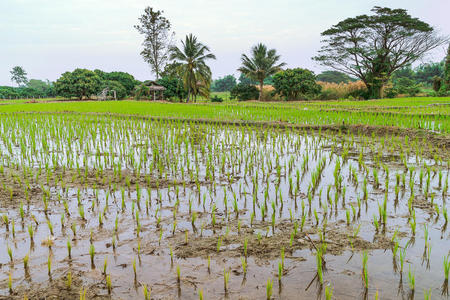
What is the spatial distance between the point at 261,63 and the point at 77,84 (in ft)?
48.7

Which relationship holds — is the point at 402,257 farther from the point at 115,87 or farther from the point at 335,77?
the point at 335,77

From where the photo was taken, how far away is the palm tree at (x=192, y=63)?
24.2 metres

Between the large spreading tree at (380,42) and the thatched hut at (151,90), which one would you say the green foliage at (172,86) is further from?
the large spreading tree at (380,42)

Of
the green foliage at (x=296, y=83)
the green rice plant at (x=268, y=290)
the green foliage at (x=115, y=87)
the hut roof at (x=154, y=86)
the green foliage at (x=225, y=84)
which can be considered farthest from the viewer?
the green foliage at (x=225, y=84)

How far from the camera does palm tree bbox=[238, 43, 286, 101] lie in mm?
27281

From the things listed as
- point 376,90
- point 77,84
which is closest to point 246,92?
point 376,90

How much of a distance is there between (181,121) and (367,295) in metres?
8.69

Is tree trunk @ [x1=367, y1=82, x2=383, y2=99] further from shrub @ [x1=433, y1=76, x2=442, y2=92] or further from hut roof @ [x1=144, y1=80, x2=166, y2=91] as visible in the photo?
hut roof @ [x1=144, y1=80, x2=166, y2=91]

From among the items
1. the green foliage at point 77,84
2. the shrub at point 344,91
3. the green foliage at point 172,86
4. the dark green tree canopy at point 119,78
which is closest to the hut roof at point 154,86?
the green foliage at point 172,86

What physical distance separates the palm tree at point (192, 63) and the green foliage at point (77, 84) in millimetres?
7965

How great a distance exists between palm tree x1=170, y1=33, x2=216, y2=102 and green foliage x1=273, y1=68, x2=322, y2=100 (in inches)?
208

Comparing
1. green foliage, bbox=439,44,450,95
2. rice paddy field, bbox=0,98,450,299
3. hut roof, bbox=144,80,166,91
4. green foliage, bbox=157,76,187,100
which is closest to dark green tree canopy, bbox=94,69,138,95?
hut roof, bbox=144,80,166,91

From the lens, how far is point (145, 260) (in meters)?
2.21

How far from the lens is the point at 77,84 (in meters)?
27.3
